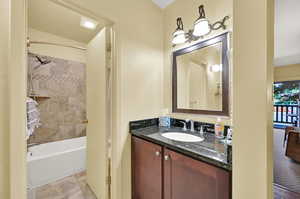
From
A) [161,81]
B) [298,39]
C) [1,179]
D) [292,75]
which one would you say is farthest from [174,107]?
[292,75]

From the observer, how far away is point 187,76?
171cm

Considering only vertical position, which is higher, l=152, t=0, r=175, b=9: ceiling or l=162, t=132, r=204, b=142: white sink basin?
l=152, t=0, r=175, b=9: ceiling

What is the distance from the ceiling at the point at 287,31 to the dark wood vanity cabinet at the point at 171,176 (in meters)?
2.05

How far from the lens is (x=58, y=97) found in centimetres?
255

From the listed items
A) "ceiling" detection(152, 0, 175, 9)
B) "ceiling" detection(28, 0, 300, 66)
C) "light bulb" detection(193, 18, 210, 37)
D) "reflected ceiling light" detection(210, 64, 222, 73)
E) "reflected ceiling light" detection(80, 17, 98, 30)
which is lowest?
"reflected ceiling light" detection(210, 64, 222, 73)

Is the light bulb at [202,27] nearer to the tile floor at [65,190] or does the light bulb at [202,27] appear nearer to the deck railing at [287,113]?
the tile floor at [65,190]

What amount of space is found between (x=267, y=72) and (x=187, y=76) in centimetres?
122

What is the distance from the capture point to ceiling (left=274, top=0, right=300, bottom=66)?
1610 millimetres

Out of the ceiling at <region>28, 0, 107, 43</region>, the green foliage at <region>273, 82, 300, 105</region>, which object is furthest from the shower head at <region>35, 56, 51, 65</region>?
the green foliage at <region>273, 82, 300, 105</region>

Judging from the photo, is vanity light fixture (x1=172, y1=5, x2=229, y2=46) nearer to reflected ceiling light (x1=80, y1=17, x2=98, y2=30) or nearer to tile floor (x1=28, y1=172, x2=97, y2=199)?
reflected ceiling light (x1=80, y1=17, x2=98, y2=30)

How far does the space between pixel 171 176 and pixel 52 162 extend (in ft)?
6.34

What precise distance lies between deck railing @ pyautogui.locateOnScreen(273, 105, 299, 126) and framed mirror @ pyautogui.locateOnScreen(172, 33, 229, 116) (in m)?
3.39

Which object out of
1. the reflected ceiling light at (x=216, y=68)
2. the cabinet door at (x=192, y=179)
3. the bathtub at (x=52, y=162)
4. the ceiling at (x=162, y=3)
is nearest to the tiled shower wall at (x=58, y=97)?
the bathtub at (x=52, y=162)

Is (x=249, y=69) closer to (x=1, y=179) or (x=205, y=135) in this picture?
(x=205, y=135)
